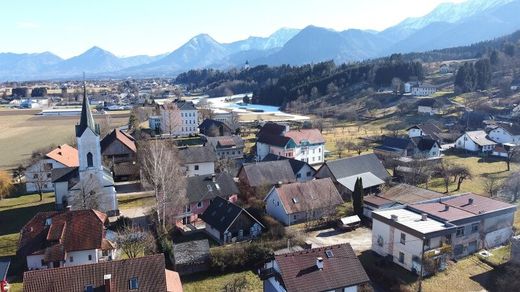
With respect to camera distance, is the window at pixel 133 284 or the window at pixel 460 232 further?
the window at pixel 460 232

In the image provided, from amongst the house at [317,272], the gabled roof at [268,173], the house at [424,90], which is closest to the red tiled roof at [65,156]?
the gabled roof at [268,173]

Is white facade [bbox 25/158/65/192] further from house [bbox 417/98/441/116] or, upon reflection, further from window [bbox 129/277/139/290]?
house [bbox 417/98/441/116]

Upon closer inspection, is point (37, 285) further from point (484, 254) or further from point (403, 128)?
point (403, 128)

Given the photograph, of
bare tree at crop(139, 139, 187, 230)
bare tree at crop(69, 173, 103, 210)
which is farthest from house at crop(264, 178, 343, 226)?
bare tree at crop(69, 173, 103, 210)

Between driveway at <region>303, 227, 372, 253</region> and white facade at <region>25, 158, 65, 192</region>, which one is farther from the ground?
white facade at <region>25, 158, 65, 192</region>

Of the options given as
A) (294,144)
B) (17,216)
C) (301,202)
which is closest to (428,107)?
(294,144)

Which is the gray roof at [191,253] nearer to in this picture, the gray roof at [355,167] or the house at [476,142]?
the gray roof at [355,167]
